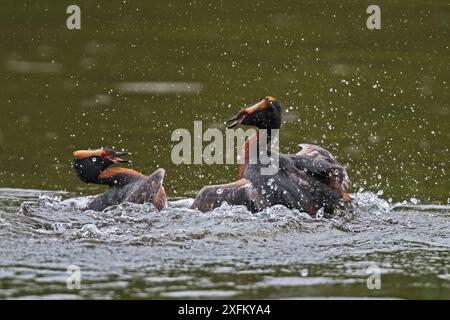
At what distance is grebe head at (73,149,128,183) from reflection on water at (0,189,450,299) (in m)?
0.40

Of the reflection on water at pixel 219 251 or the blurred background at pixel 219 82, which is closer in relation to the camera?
the reflection on water at pixel 219 251

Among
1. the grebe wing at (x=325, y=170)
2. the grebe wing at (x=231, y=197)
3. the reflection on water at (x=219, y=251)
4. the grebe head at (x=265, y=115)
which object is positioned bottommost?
the reflection on water at (x=219, y=251)

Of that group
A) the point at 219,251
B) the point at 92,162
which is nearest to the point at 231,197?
the point at 219,251

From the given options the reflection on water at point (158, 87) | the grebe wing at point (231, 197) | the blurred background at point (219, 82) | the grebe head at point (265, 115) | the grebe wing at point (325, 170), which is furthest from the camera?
the reflection on water at point (158, 87)

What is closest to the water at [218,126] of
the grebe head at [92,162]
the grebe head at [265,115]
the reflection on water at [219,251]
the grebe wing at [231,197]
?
the reflection on water at [219,251]

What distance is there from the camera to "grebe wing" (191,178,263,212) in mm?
11828

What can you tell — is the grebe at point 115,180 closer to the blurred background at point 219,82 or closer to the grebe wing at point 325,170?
the blurred background at point 219,82

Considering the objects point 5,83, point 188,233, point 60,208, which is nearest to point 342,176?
point 188,233

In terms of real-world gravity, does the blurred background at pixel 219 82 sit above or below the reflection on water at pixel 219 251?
above

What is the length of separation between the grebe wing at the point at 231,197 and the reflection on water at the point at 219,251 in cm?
12

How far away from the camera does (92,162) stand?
12.8 meters

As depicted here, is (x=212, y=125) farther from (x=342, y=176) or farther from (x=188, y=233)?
(x=188, y=233)

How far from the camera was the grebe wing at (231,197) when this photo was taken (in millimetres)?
11828

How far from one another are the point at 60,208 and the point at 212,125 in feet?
12.6
